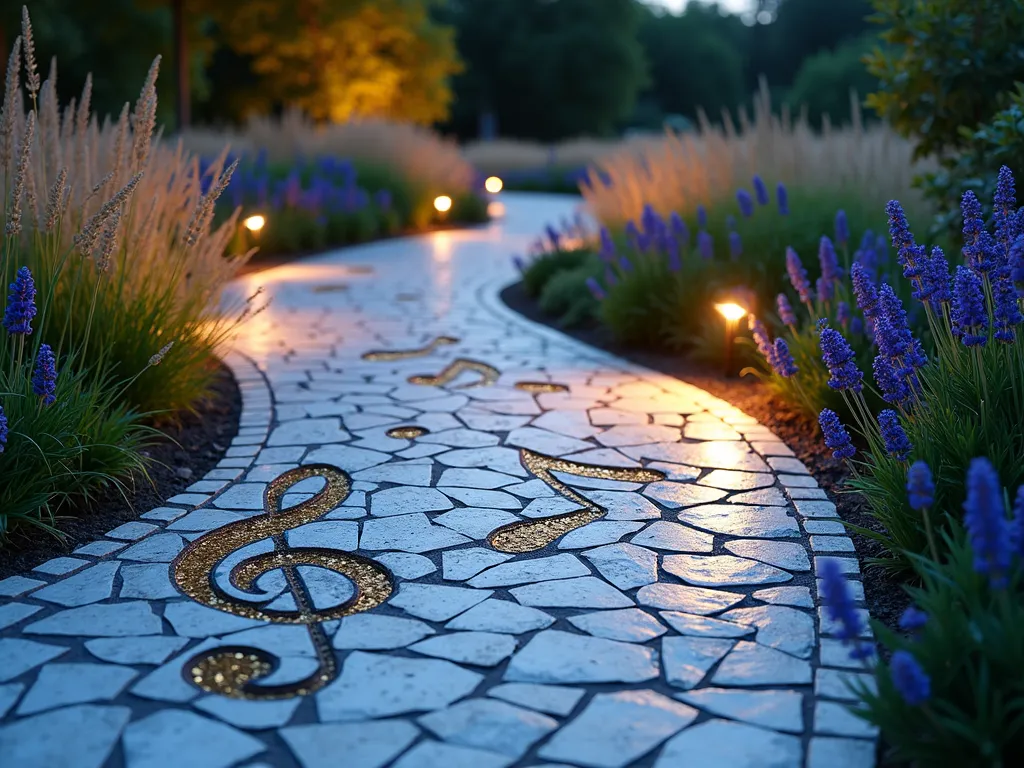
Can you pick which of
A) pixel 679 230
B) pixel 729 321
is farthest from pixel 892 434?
pixel 679 230

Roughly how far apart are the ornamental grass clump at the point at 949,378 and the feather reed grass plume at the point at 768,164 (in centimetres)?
385

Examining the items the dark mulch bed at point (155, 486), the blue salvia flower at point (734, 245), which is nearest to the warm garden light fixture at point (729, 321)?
the blue salvia flower at point (734, 245)

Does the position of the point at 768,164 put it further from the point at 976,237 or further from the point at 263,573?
the point at 263,573

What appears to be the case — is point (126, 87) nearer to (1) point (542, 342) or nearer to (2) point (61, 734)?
(1) point (542, 342)

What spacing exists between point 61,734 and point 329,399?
350 centimetres

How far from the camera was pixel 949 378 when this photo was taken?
364cm

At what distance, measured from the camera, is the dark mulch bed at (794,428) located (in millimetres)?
3490

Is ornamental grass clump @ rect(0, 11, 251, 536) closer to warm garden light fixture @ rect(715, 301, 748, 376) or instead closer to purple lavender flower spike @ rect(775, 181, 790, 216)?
warm garden light fixture @ rect(715, 301, 748, 376)

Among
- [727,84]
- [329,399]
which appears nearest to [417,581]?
[329,399]

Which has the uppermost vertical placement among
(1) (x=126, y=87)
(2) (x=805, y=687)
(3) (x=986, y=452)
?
(1) (x=126, y=87)

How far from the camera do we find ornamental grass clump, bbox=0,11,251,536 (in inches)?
148

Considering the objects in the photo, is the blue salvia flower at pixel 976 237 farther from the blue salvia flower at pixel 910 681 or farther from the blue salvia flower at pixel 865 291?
the blue salvia flower at pixel 910 681

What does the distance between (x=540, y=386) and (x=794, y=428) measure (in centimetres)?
169

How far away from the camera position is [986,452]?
11.1 ft
